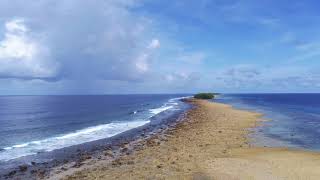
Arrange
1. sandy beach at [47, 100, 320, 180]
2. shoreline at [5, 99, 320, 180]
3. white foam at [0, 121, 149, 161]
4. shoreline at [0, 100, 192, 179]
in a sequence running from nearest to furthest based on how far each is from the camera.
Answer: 1. sandy beach at [47, 100, 320, 180]
2. shoreline at [5, 99, 320, 180]
3. shoreline at [0, 100, 192, 179]
4. white foam at [0, 121, 149, 161]

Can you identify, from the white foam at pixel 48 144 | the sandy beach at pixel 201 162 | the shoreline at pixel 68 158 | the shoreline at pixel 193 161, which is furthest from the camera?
the white foam at pixel 48 144

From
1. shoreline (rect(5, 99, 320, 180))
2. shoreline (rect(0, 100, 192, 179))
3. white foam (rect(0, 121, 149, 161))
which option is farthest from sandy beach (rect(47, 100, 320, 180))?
white foam (rect(0, 121, 149, 161))

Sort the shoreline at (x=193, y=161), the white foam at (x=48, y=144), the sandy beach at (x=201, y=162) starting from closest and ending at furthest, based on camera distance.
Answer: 1. the sandy beach at (x=201, y=162)
2. the shoreline at (x=193, y=161)
3. the white foam at (x=48, y=144)

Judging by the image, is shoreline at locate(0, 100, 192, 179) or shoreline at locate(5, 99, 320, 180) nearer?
shoreline at locate(5, 99, 320, 180)

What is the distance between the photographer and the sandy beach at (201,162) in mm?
22203

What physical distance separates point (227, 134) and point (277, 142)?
6475 millimetres

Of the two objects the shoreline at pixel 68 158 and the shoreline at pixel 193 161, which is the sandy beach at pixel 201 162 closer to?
the shoreline at pixel 193 161

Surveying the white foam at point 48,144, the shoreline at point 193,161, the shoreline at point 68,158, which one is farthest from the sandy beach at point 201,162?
the white foam at point 48,144

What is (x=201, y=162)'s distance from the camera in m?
25.8

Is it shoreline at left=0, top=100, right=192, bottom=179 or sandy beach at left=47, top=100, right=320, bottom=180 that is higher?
sandy beach at left=47, top=100, right=320, bottom=180

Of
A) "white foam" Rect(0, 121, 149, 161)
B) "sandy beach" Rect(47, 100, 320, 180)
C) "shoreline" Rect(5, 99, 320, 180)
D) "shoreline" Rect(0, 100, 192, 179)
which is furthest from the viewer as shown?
Result: "white foam" Rect(0, 121, 149, 161)

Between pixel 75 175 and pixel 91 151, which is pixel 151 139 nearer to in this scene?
pixel 91 151

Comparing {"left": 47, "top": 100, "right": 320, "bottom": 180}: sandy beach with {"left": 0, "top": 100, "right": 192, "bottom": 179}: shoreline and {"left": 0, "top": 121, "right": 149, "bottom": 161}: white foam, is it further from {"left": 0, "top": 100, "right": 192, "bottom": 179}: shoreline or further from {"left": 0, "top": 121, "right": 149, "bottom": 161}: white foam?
{"left": 0, "top": 121, "right": 149, "bottom": 161}: white foam

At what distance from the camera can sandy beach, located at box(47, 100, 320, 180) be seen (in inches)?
874
